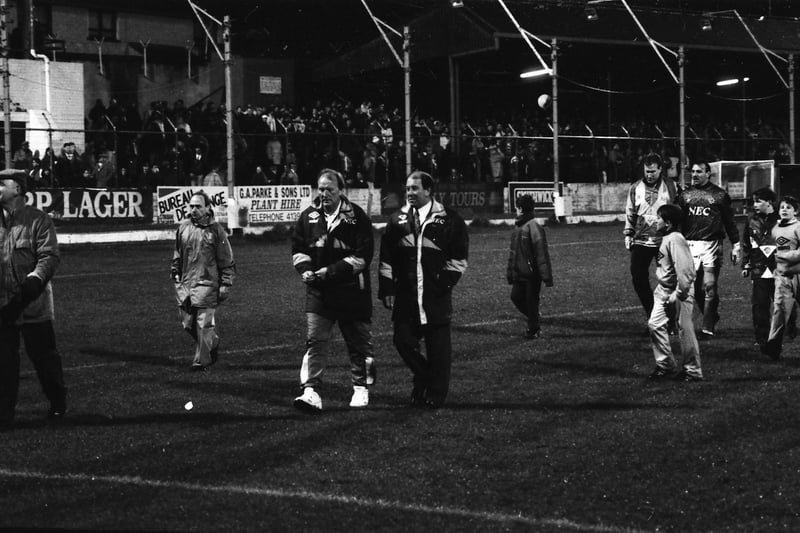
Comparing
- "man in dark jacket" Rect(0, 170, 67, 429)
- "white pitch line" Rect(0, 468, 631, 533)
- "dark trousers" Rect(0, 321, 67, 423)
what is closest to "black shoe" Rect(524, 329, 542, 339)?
"dark trousers" Rect(0, 321, 67, 423)

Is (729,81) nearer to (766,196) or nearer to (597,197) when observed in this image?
(597,197)

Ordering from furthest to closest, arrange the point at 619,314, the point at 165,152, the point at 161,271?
the point at 165,152
the point at 161,271
the point at 619,314

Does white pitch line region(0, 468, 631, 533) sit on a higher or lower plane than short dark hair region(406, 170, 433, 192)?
lower

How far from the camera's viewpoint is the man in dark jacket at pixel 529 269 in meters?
13.6

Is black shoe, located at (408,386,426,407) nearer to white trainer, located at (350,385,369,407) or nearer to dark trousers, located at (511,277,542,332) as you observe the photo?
white trainer, located at (350,385,369,407)

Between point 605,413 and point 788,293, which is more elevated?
point 788,293

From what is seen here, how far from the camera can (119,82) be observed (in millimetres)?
42188

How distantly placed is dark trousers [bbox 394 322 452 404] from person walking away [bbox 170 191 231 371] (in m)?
3.00

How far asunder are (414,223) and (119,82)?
35.0 m

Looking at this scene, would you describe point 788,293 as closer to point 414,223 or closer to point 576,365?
point 576,365

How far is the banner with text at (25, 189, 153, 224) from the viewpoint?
27891mm

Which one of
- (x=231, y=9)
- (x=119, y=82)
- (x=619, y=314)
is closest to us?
(x=619, y=314)

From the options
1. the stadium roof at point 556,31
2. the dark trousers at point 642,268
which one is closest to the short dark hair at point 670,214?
the dark trousers at point 642,268

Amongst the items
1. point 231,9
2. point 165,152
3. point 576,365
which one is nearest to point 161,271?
point 165,152
